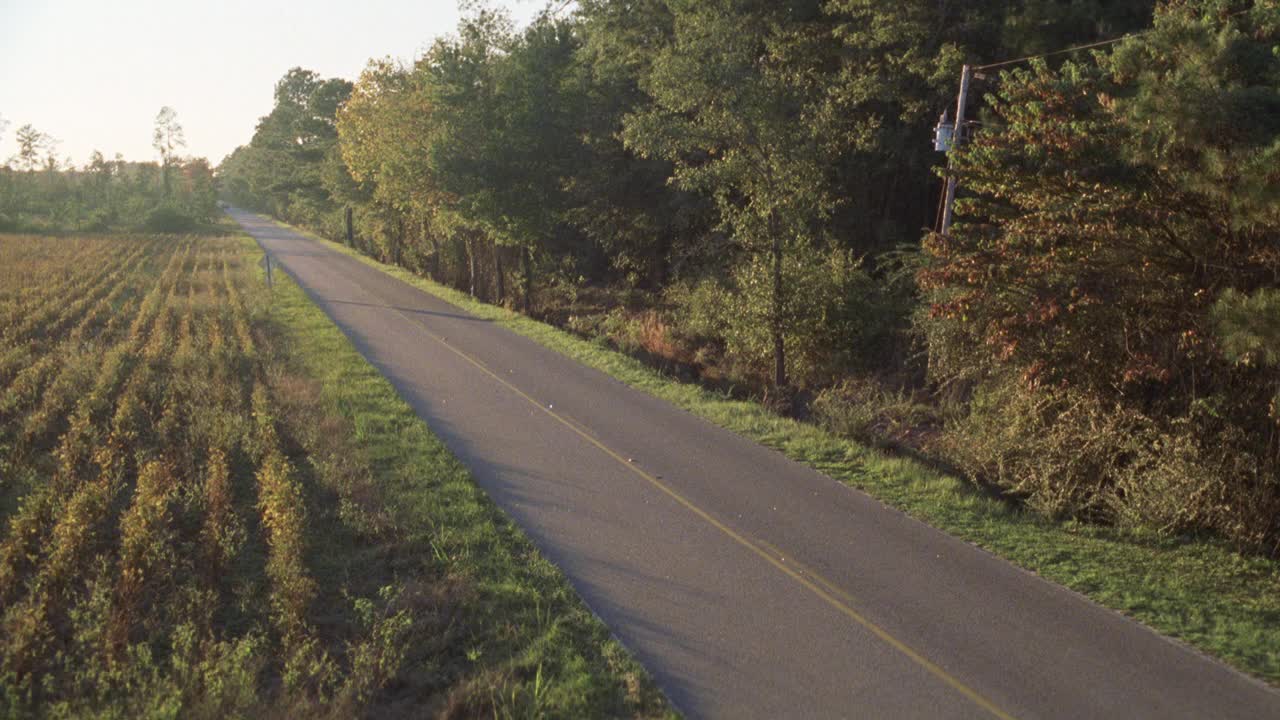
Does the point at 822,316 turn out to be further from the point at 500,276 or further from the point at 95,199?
the point at 95,199

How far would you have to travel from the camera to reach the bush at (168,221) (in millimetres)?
67812

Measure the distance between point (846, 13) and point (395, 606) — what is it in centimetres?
1799

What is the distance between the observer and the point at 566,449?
38.2 ft

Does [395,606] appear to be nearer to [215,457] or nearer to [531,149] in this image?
[215,457]

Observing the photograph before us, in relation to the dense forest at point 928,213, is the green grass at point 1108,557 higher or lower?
lower

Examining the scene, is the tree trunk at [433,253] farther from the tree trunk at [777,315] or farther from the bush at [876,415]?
the bush at [876,415]

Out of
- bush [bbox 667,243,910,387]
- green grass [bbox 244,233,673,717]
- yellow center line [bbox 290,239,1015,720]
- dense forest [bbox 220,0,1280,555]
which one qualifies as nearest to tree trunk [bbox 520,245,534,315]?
dense forest [bbox 220,0,1280,555]

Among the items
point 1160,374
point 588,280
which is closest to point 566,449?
point 1160,374

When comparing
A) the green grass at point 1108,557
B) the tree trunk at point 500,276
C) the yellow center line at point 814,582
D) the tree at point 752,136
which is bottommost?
the yellow center line at point 814,582

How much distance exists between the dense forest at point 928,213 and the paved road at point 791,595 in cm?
255

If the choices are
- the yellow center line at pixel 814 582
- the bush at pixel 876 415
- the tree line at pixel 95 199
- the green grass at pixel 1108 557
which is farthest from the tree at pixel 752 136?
the tree line at pixel 95 199

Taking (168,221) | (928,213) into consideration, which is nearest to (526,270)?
(928,213)

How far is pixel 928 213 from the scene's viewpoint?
22281 mm

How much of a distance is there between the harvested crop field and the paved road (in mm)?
575
